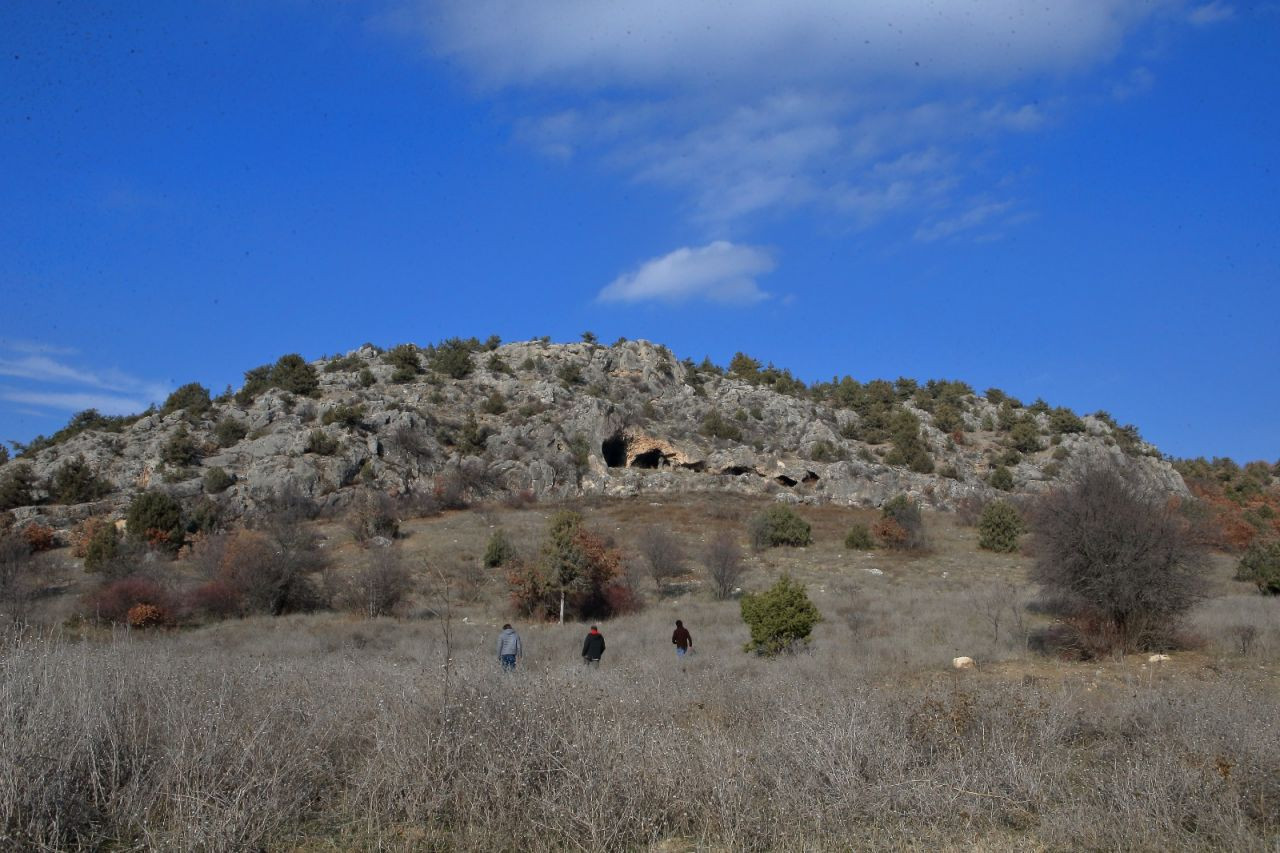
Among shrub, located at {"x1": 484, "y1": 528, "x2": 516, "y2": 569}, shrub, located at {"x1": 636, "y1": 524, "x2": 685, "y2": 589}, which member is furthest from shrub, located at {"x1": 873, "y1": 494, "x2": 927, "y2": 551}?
shrub, located at {"x1": 484, "y1": 528, "x2": 516, "y2": 569}

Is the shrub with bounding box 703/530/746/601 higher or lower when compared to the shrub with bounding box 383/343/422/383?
lower

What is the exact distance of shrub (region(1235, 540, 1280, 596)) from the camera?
25062 millimetres

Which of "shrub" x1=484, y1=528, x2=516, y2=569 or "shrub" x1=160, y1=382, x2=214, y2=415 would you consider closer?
"shrub" x1=484, y1=528, x2=516, y2=569

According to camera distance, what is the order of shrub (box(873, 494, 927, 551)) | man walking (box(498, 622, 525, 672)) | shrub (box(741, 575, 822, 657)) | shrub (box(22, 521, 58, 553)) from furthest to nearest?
shrub (box(22, 521, 58, 553)) → shrub (box(873, 494, 927, 551)) → shrub (box(741, 575, 822, 657)) → man walking (box(498, 622, 525, 672))

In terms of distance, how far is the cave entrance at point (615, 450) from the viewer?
2104 inches

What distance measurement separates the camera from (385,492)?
45031mm

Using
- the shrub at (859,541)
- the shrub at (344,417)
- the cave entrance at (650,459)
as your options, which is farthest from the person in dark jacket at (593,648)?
the cave entrance at (650,459)

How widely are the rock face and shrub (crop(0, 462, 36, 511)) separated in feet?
2.98

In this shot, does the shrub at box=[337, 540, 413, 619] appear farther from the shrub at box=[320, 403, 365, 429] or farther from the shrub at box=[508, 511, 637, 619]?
the shrub at box=[320, 403, 365, 429]

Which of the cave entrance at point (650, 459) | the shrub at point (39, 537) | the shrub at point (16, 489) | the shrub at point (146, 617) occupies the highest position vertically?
the cave entrance at point (650, 459)

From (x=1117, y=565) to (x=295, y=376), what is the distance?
53.1m

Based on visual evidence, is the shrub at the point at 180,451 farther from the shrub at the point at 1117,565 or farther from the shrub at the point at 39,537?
the shrub at the point at 1117,565

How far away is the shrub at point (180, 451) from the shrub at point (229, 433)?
2022mm

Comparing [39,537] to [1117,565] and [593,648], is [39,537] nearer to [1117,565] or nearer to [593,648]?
[593,648]
